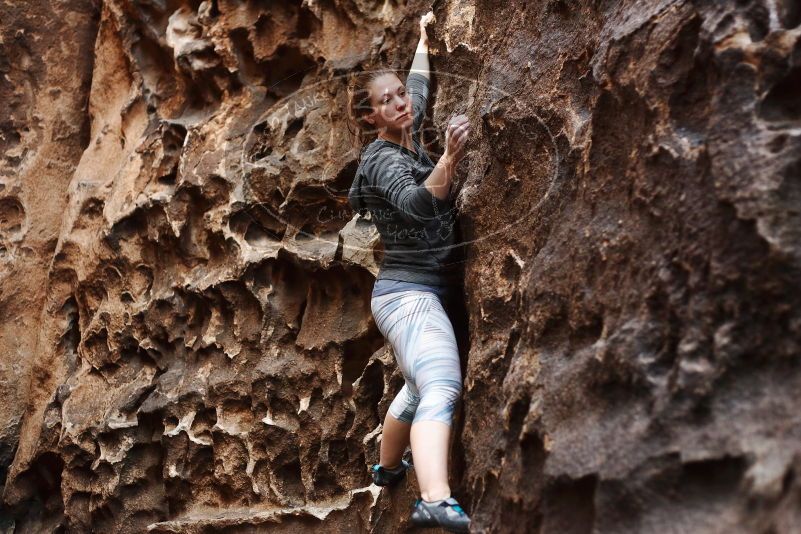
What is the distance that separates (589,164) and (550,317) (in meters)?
0.38

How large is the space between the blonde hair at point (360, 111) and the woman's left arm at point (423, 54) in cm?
9

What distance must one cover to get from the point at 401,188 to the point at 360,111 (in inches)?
24.5

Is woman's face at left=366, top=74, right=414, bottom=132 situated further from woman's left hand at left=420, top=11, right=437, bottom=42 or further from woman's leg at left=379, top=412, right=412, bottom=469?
woman's leg at left=379, top=412, right=412, bottom=469

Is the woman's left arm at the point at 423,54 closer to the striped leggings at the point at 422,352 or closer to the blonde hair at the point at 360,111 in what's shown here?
the blonde hair at the point at 360,111

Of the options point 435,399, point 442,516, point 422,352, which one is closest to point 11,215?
point 422,352

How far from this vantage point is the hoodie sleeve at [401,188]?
243cm

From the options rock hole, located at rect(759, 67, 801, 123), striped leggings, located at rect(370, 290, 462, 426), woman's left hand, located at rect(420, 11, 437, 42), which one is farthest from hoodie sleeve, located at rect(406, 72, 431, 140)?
rock hole, located at rect(759, 67, 801, 123)

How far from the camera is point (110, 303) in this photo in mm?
4094

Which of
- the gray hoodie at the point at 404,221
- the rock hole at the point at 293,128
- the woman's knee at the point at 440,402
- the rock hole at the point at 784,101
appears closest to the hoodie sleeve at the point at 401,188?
the gray hoodie at the point at 404,221

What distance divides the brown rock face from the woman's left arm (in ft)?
0.17

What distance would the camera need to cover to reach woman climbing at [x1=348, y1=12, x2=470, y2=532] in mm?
2285

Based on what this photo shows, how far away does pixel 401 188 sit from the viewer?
2.51 m

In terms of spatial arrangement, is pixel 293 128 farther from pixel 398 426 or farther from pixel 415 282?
pixel 398 426

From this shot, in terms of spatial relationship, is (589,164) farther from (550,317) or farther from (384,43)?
(384,43)
